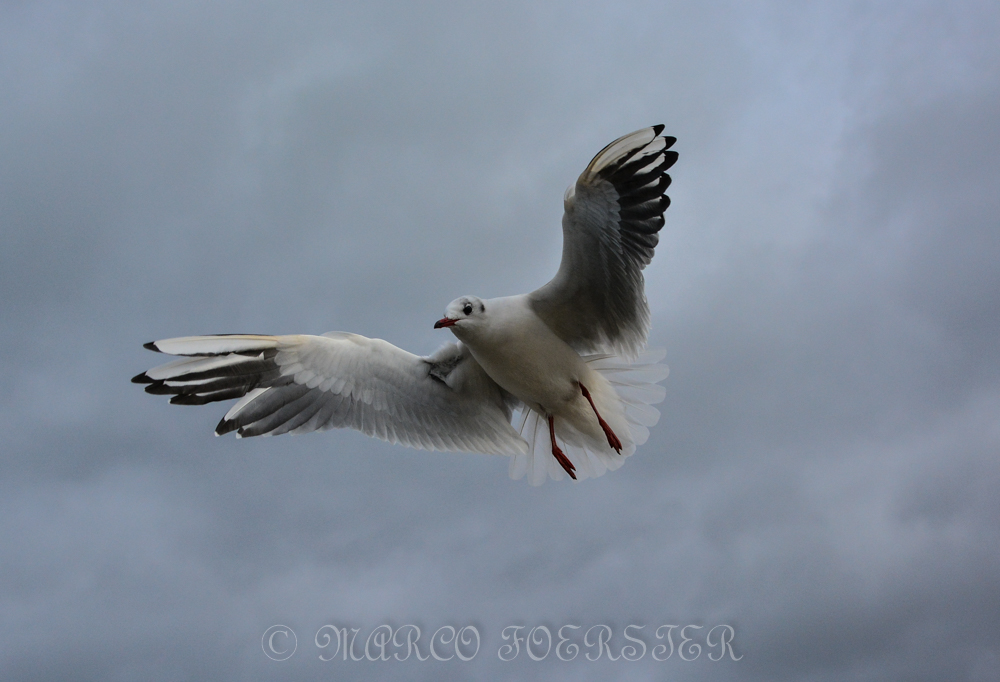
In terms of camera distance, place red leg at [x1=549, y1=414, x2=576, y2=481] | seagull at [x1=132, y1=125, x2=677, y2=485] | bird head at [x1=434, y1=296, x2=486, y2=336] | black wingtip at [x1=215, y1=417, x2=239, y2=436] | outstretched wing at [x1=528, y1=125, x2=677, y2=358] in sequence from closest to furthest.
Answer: outstretched wing at [x1=528, y1=125, x2=677, y2=358] < seagull at [x1=132, y1=125, x2=677, y2=485] < bird head at [x1=434, y1=296, x2=486, y2=336] < black wingtip at [x1=215, y1=417, x2=239, y2=436] < red leg at [x1=549, y1=414, x2=576, y2=481]

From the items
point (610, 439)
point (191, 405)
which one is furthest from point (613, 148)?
point (191, 405)

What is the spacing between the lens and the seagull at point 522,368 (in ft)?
16.2

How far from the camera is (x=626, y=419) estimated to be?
598cm

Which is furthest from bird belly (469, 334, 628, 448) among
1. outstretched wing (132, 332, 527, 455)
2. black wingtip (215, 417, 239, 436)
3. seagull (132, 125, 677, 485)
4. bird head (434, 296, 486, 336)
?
black wingtip (215, 417, 239, 436)

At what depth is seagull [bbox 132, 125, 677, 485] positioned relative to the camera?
495cm

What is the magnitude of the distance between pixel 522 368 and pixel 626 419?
97 cm

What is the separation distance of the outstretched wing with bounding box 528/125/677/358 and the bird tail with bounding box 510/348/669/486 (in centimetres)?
18

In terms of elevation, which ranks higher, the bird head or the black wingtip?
the bird head

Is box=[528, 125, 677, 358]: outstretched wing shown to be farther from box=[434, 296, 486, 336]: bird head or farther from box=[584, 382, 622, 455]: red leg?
box=[434, 296, 486, 336]: bird head

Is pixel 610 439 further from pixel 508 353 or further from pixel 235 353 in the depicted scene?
pixel 235 353

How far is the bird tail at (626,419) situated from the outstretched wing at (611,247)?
0.18m

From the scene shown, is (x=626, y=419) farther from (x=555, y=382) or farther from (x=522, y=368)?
(x=522, y=368)

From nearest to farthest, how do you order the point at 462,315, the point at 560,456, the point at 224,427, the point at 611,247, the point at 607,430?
the point at 611,247, the point at 462,315, the point at 224,427, the point at 607,430, the point at 560,456

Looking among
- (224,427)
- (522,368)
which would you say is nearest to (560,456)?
(522,368)
